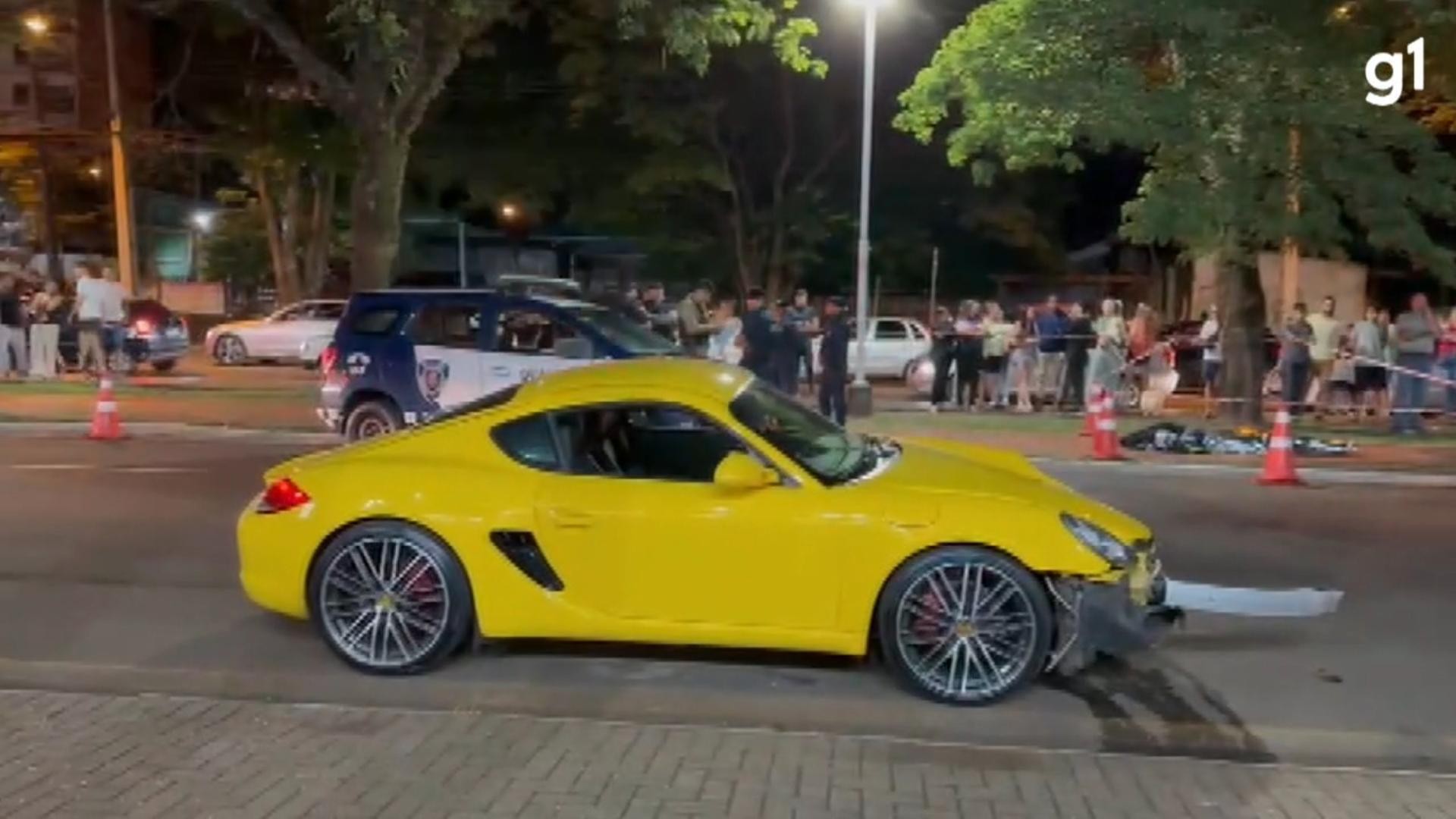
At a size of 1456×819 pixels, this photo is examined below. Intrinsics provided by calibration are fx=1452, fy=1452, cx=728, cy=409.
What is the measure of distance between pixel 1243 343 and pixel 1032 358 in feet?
9.43

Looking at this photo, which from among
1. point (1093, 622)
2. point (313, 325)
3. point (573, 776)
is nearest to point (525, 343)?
point (1093, 622)

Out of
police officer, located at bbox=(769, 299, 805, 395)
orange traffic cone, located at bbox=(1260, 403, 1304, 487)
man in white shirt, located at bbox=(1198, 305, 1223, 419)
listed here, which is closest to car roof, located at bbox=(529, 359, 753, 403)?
orange traffic cone, located at bbox=(1260, 403, 1304, 487)

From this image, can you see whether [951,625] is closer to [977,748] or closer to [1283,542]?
[977,748]

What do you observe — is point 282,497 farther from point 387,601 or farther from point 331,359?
point 331,359

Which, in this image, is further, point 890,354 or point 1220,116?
point 890,354

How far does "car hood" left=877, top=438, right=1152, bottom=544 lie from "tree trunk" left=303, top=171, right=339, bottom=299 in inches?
1161

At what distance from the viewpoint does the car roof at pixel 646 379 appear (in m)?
6.77

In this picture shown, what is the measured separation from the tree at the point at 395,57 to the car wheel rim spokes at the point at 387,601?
40.0 ft

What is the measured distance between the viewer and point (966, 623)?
20.4 ft

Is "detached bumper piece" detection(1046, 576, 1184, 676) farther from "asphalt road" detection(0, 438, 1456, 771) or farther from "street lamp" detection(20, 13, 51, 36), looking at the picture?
"street lamp" detection(20, 13, 51, 36)

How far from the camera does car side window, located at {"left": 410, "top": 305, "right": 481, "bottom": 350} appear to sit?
13.6 metres

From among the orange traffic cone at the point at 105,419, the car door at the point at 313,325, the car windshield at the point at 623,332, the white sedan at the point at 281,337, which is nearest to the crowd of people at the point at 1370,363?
the car windshield at the point at 623,332

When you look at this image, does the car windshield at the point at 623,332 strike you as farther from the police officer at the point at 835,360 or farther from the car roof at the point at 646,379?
the car roof at the point at 646,379

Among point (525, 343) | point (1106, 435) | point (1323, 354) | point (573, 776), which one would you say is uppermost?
point (525, 343)
